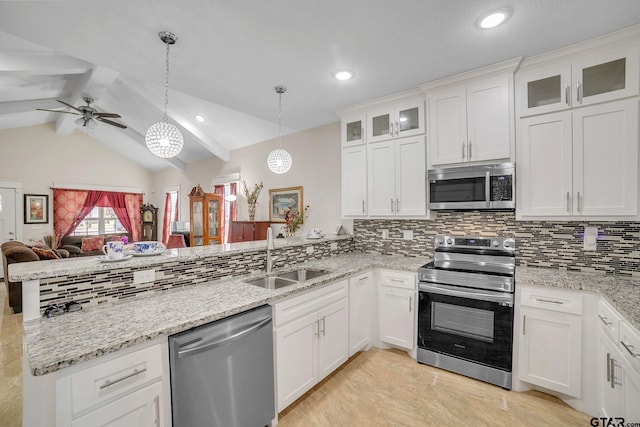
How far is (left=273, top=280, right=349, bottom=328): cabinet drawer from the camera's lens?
1822mm

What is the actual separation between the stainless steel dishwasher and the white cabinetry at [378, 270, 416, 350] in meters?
1.36

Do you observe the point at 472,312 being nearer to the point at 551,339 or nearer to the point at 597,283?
the point at 551,339

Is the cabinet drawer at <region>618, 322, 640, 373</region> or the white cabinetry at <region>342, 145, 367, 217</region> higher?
the white cabinetry at <region>342, 145, 367, 217</region>

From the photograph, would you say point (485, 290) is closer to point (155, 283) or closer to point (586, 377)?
point (586, 377)

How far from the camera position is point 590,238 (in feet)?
7.38

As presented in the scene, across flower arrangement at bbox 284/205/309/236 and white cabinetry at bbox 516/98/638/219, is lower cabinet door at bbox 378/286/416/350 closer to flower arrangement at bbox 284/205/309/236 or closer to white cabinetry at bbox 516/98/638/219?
white cabinetry at bbox 516/98/638/219

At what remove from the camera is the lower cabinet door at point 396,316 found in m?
2.58

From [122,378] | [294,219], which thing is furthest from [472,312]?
[294,219]

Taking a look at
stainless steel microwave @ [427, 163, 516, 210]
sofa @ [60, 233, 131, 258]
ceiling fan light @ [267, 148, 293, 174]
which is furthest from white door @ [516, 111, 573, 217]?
sofa @ [60, 233, 131, 258]

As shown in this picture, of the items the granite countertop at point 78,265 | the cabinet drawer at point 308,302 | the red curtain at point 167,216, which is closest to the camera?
the granite countertop at point 78,265

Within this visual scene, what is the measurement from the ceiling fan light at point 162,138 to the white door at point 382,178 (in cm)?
193

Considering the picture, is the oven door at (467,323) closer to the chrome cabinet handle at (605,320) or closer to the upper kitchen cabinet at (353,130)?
the chrome cabinet handle at (605,320)

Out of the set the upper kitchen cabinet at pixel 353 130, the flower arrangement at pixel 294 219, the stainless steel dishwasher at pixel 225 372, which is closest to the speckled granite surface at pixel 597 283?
the stainless steel dishwasher at pixel 225 372

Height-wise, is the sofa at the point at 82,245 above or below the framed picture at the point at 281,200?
below
